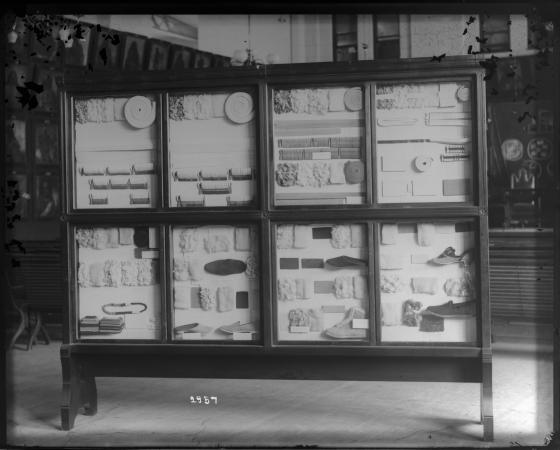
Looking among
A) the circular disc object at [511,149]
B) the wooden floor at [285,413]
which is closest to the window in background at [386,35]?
the wooden floor at [285,413]

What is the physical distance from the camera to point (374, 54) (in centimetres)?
453

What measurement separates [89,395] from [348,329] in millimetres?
1584

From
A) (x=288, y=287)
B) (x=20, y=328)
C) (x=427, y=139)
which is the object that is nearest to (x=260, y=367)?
(x=288, y=287)

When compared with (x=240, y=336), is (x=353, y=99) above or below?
above

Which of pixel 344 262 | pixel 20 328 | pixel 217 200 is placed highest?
pixel 217 200

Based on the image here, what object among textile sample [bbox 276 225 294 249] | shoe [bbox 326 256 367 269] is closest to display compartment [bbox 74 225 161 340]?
textile sample [bbox 276 225 294 249]

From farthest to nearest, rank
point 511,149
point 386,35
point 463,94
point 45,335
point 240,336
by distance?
point 511,149, point 45,335, point 386,35, point 240,336, point 463,94

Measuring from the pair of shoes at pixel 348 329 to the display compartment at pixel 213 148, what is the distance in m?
0.80

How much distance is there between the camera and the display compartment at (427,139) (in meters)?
3.76

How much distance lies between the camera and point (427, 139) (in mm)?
3777

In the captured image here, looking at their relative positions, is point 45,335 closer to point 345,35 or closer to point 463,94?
point 345,35

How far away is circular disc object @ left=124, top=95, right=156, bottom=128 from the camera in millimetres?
3977

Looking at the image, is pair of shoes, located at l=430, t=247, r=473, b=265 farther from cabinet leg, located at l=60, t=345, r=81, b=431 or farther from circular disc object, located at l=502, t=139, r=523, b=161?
circular disc object, located at l=502, t=139, r=523, b=161

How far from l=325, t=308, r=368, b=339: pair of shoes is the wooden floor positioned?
0.52 metres
